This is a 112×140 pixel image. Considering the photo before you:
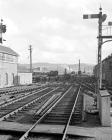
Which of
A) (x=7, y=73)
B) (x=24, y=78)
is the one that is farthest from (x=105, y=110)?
(x=24, y=78)

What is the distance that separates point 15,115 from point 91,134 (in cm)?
587

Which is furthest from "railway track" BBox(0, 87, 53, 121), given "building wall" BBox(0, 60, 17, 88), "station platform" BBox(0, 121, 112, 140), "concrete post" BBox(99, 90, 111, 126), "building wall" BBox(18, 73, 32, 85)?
"building wall" BBox(18, 73, 32, 85)

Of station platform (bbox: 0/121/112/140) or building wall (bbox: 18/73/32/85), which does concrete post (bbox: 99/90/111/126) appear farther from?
building wall (bbox: 18/73/32/85)

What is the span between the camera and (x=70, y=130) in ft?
32.9

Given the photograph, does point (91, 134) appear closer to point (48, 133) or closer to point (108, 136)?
point (108, 136)

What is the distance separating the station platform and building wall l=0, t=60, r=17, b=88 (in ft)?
102

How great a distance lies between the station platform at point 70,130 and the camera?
374 inches

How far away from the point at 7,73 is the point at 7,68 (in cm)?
95

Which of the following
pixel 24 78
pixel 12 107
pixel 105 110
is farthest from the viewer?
pixel 24 78

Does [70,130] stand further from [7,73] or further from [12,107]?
[7,73]

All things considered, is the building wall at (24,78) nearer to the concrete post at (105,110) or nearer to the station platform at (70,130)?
the station platform at (70,130)

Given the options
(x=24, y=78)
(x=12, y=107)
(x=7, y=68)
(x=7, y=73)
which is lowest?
(x=12, y=107)

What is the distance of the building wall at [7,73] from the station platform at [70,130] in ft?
102

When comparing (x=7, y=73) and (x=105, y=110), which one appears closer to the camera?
(x=105, y=110)
